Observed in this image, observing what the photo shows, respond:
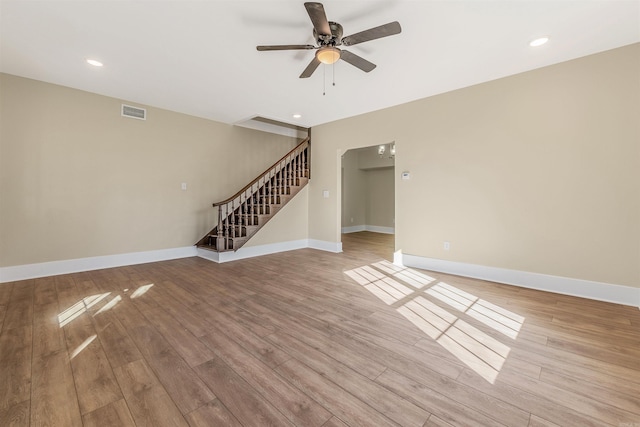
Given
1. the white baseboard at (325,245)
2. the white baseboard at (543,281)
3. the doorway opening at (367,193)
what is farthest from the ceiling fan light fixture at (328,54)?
the doorway opening at (367,193)

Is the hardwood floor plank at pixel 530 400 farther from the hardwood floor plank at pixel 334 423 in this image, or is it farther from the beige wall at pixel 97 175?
the beige wall at pixel 97 175

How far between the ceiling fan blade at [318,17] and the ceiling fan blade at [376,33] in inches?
9.0

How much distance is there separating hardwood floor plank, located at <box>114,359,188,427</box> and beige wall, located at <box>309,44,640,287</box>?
4.00 metres

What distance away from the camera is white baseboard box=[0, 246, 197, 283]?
11.8 feet

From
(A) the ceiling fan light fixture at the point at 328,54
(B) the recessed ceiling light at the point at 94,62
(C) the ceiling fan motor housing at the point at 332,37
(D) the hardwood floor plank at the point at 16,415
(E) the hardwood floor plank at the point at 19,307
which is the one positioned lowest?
(D) the hardwood floor plank at the point at 16,415

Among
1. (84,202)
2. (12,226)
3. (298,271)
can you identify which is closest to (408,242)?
(298,271)

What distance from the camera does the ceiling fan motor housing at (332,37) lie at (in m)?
2.40

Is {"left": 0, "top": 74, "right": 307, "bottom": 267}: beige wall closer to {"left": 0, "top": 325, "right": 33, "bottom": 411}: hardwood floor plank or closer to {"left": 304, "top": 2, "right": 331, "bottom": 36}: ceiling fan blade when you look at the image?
{"left": 0, "top": 325, "right": 33, "bottom": 411}: hardwood floor plank

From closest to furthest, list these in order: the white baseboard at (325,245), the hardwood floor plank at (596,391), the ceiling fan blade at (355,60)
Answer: the hardwood floor plank at (596,391)
the ceiling fan blade at (355,60)
the white baseboard at (325,245)

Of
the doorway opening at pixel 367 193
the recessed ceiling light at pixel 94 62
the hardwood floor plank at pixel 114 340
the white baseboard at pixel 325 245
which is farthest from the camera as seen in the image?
the doorway opening at pixel 367 193

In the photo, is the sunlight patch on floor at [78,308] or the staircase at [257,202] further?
the staircase at [257,202]

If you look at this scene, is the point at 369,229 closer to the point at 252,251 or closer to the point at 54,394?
the point at 252,251

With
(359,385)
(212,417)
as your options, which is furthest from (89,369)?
(359,385)

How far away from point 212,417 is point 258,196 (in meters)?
4.44
